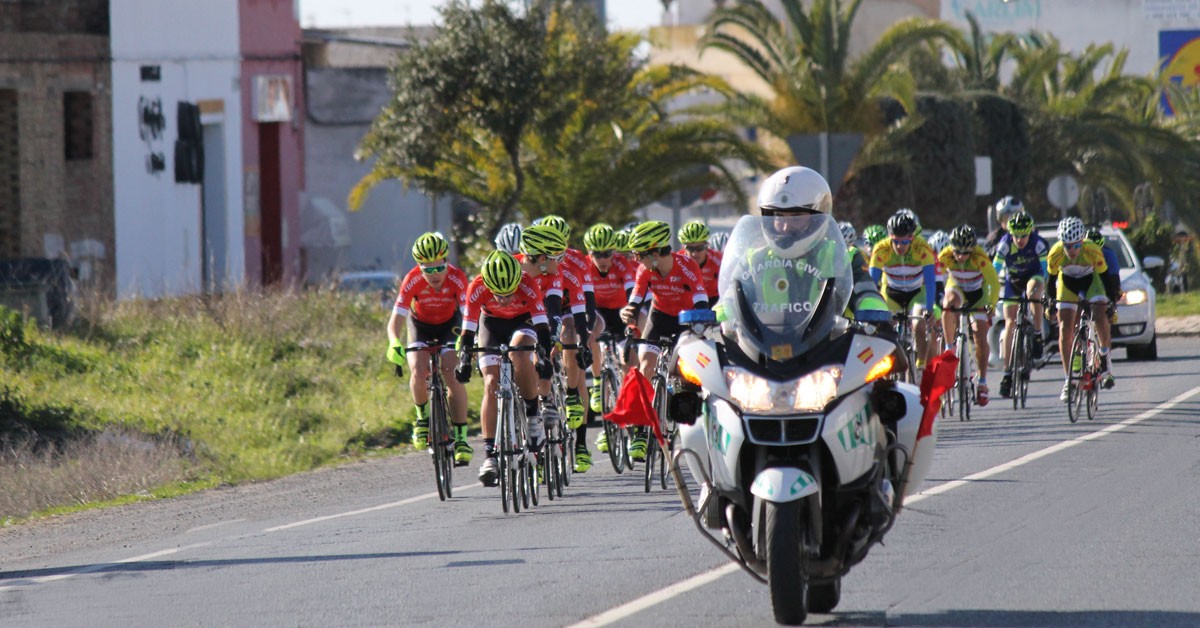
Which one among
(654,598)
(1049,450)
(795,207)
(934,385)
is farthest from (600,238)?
(934,385)

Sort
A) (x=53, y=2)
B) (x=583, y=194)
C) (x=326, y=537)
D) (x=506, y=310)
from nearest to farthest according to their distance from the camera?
(x=326, y=537)
(x=506, y=310)
(x=583, y=194)
(x=53, y=2)

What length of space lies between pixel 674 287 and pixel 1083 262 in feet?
17.6

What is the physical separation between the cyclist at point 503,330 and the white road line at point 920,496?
8.72 ft

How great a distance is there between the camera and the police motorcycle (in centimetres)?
732

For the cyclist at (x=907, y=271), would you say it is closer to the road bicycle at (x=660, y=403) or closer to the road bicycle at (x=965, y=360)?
the road bicycle at (x=965, y=360)

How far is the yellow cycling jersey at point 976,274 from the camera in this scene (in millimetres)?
17938

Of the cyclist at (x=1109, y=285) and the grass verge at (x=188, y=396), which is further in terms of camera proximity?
the cyclist at (x=1109, y=285)

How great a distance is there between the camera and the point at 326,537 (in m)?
11.4

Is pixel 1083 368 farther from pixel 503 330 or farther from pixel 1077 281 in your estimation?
pixel 503 330

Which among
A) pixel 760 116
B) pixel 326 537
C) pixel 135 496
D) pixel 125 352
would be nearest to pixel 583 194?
pixel 760 116

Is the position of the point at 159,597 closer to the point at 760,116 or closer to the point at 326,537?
the point at 326,537

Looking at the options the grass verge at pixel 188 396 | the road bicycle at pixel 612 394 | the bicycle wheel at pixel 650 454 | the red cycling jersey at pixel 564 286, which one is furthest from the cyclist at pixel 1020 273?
the bicycle wheel at pixel 650 454

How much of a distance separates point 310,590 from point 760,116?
2304cm

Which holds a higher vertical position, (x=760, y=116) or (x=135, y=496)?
(x=760, y=116)
